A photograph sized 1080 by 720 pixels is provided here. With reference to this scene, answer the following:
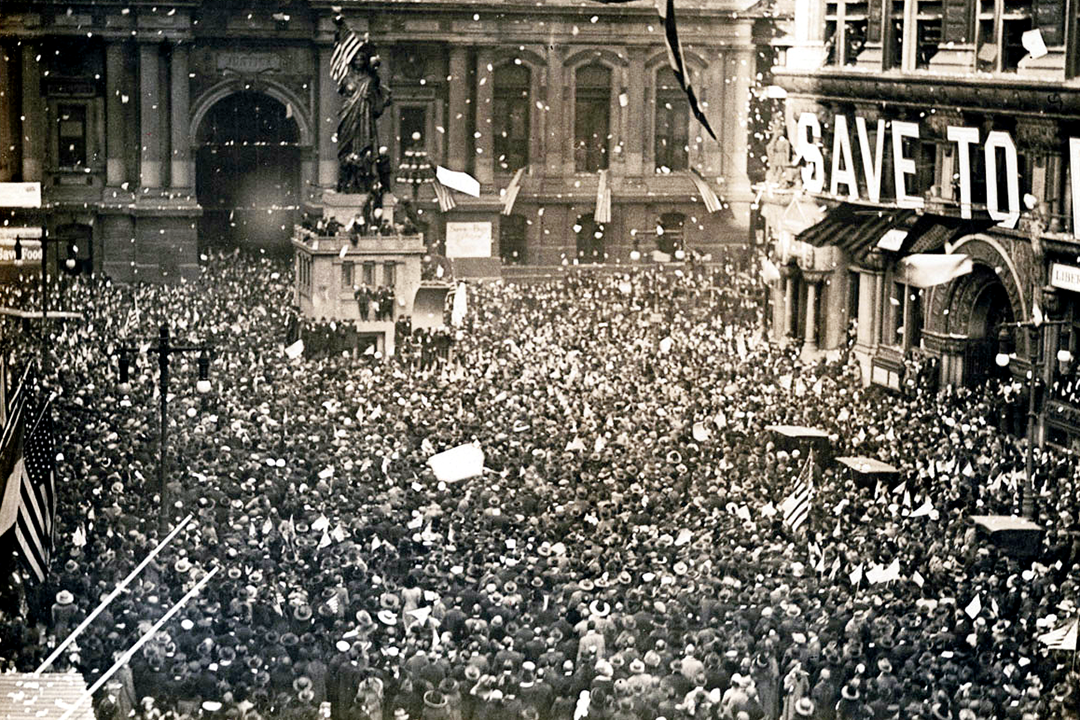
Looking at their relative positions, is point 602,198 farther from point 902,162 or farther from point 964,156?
point 964,156

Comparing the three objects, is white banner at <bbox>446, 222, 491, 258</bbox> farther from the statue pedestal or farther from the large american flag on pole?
the large american flag on pole

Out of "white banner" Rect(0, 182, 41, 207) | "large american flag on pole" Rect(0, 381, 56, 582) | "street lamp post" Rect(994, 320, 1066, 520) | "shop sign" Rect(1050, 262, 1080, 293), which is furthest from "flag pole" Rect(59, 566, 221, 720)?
"shop sign" Rect(1050, 262, 1080, 293)

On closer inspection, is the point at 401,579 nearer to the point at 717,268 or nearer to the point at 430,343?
the point at 430,343

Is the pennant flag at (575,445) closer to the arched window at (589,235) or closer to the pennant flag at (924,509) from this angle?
the arched window at (589,235)

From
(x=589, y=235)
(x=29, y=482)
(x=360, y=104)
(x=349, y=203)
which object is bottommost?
(x=29, y=482)

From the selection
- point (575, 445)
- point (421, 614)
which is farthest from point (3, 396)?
point (575, 445)

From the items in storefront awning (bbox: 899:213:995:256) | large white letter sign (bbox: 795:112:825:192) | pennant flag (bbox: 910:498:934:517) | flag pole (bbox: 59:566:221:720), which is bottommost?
flag pole (bbox: 59:566:221:720)

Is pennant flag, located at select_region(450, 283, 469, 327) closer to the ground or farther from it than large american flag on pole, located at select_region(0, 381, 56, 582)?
farther from it

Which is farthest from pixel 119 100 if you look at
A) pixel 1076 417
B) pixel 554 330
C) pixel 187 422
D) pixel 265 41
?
pixel 1076 417

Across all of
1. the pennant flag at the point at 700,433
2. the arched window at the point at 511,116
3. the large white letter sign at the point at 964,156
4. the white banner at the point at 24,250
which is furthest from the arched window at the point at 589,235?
the white banner at the point at 24,250
